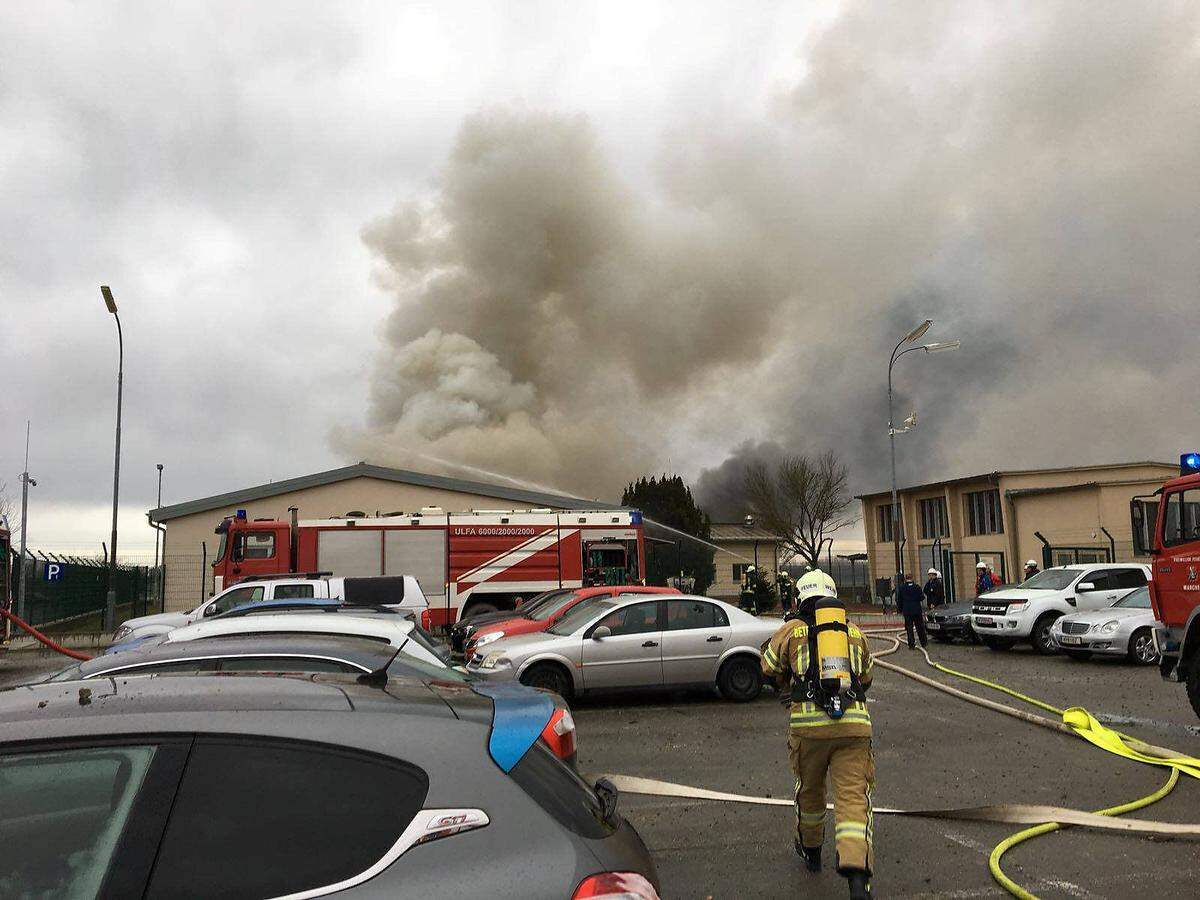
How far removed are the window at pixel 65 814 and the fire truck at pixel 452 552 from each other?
17162 mm

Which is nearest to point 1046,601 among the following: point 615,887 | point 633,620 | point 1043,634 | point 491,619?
point 1043,634

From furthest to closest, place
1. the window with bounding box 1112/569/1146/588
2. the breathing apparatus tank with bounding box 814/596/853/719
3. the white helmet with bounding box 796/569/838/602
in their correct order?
the window with bounding box 1112/569/1146/588
the white helmet with bounding box 796/569/838/602
the breathing apparatus tank with bounding box 814/596/853/719

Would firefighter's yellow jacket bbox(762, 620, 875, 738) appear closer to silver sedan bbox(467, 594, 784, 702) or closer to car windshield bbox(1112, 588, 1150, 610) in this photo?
silver sedan bbox(467, 594, 784, 702)

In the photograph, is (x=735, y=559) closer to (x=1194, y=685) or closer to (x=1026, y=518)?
(x=1026, y=518)

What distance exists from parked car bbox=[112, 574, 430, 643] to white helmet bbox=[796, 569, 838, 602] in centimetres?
900

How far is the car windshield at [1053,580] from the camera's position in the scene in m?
16.6

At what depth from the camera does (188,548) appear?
89.4 feet

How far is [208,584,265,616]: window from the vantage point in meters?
13.3

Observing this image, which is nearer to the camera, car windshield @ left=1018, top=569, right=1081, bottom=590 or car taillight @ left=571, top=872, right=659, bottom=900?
car taillight @ left=571, top=872, right=659, bottom=900

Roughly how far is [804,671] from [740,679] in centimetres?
607

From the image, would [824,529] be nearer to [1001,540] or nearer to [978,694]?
[1001,540]

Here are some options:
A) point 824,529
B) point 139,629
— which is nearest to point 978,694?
point 139,629

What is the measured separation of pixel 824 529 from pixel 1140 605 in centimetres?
3218

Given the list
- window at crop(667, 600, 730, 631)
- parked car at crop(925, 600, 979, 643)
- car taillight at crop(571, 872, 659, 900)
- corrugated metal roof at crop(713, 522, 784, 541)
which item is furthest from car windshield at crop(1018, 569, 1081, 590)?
corrugated metal roof at crop(713, 522, 784, 541)
